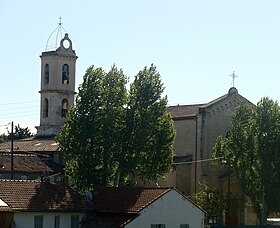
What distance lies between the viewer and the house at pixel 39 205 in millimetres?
51312

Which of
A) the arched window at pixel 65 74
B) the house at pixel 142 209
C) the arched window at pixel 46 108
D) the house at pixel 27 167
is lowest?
the house at pixel 142 209

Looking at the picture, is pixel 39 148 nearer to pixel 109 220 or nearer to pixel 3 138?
pixel 3 138

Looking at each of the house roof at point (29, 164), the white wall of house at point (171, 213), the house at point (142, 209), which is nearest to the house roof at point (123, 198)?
the house at point (142, 209)

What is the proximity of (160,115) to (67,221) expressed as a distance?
15831mm

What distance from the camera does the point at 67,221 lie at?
54250 millimetres

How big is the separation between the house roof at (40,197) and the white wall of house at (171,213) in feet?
14.1

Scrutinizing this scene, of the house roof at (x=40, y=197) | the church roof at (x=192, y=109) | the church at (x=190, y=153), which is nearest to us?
the house roof at (x=40, y=197)

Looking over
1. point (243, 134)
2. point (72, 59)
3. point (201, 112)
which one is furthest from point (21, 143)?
point (243, 134)

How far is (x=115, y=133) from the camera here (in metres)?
64.9

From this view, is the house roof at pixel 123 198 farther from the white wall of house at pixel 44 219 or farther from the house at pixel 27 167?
the house at pixel 27 167

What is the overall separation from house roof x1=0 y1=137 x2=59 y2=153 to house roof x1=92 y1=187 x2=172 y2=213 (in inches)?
1039

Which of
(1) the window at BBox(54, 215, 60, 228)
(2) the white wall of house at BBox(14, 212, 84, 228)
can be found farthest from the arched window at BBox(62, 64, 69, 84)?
(1) the window at BBox(54, 215, 60, 228)

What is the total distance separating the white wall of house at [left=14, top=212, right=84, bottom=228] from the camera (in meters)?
51.5

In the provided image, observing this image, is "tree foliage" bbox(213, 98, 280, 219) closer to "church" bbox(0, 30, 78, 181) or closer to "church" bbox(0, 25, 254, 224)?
"church" bbox(0, 25, 254, 224)
